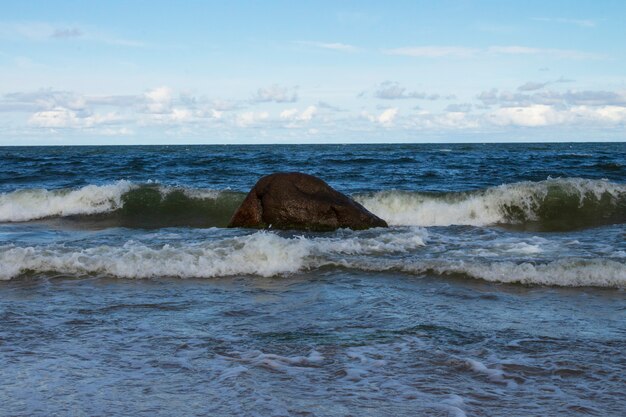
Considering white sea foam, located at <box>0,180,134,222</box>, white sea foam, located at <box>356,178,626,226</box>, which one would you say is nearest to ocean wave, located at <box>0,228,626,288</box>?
white sea foam, located at <box>356,178,626,226</box>

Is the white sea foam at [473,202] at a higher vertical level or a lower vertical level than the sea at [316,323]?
higher

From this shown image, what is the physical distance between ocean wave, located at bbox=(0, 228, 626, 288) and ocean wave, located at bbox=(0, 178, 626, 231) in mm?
5526

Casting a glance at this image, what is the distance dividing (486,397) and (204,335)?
2.30 metres

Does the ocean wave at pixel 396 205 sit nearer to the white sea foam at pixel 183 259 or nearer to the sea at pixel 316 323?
the sea at pixel 316 323

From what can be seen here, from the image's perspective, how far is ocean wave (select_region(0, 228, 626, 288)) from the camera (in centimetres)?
754

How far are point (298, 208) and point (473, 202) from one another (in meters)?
5.11

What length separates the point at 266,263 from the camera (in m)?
8.38

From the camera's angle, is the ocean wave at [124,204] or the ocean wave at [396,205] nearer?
the ocean wave at [396,205]

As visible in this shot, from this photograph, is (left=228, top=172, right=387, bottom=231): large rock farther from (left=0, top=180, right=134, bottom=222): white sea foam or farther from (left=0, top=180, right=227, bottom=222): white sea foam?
(left=0, top=180, right=134, bottom=222): white sea foam

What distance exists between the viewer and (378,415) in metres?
3.67

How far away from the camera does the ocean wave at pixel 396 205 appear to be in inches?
582

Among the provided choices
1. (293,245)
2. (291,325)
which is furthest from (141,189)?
(291,325)

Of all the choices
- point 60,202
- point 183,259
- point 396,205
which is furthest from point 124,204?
point 183,259

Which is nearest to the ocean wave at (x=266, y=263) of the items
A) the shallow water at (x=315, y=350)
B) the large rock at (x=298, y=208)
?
the shallow water at (x=315, y=350)
